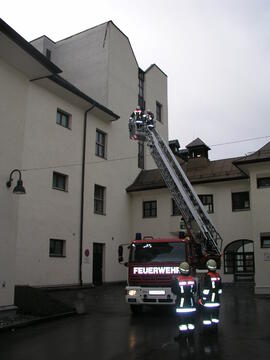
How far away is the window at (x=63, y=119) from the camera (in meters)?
23.9

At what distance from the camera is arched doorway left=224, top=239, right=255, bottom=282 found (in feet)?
87.3

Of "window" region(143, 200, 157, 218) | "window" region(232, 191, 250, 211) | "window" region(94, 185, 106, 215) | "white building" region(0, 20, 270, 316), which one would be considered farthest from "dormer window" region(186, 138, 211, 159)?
"window" region(94, 185, 106, 215)

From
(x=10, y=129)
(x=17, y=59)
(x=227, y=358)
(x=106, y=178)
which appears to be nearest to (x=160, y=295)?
(x=227, y=358)

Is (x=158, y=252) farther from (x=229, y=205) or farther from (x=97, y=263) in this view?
(x=229, y=205)

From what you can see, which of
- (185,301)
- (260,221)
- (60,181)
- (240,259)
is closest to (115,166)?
(60,181)

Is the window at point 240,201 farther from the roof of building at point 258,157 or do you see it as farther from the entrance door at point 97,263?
the entrance door at point 97,263

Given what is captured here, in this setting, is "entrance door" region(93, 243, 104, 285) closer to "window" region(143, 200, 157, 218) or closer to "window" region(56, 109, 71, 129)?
"window" region(143, 200, 157, 218)

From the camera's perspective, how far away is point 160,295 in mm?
12445

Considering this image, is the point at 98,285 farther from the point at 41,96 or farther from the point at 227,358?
the point at 227,358

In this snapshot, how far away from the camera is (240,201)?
2691 cm

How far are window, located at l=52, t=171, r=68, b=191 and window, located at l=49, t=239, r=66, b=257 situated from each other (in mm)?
2850

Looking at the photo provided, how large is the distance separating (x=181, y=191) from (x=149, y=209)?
38.1 feet

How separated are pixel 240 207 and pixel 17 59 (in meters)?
18.7

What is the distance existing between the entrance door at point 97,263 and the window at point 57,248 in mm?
3206
